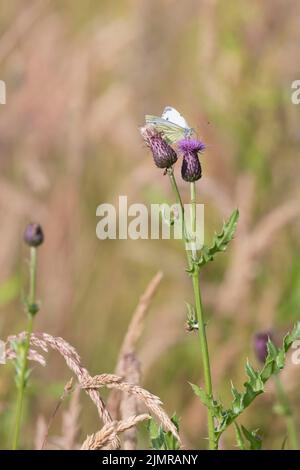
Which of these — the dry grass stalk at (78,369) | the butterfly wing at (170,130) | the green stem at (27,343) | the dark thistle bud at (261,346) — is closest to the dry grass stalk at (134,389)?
the dry grass stalk at (78,369)

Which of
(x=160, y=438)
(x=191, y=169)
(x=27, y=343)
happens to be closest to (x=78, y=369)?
(x=27, y=343)

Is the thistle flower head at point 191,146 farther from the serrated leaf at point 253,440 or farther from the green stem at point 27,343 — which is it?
the serrated leaf at point 253,440

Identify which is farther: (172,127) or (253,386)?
(172,127)

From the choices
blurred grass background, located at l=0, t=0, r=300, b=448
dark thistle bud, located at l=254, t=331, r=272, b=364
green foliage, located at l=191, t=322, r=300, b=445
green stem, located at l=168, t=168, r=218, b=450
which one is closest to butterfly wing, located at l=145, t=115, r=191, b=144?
green stem, located at l=168, t=168, r=218, b=450

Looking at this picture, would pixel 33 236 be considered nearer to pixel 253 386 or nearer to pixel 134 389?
pixel 134 389

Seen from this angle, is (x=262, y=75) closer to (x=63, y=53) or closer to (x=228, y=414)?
(x=63, y=53)

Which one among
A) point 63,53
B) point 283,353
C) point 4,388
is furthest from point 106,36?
point 283,353

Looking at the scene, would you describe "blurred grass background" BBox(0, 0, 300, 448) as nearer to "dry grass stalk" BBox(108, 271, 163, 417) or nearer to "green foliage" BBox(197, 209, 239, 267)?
"dry grass stalk" BBox(108, 271, 163, 417)
